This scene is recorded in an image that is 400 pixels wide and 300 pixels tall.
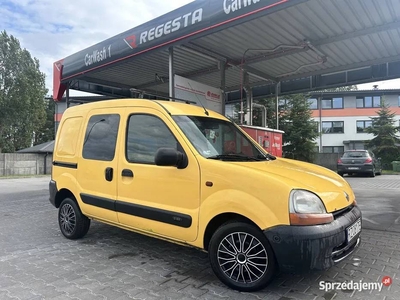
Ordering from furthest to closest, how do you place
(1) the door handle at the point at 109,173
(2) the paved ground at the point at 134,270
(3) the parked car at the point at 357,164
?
(3) the parked car at the point at 357,164, (1) the door handle at the point at 109,173, (2) the paved ground at the point at 134,270

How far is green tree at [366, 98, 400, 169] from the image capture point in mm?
27703

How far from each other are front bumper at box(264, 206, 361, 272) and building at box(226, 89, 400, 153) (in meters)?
34.9

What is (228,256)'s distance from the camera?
3.35m

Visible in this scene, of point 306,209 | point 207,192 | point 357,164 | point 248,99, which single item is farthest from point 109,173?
point 357,164

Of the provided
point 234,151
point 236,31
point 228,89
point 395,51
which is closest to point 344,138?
point 228,89

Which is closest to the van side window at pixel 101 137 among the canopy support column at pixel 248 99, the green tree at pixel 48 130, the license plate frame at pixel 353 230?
the license plate frame at pixel 353 230

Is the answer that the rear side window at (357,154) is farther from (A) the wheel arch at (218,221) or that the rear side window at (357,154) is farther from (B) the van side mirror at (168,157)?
(B) the van side mirror at (168,157)

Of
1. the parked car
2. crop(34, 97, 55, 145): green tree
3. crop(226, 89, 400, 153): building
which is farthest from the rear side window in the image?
crop(34, 97, 55, 145): green tree

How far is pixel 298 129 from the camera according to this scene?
23000 millimetres

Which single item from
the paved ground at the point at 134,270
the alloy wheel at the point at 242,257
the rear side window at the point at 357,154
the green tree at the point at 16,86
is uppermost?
the green tree at the point at 16,86

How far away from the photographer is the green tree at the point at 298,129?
23.0 metres

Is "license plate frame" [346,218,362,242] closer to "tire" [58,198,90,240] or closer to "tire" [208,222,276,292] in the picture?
"tire" [208,222,276,292]

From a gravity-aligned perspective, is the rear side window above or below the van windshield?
below

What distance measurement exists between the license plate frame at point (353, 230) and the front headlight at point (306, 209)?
349 mm
